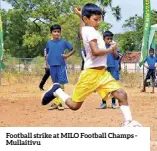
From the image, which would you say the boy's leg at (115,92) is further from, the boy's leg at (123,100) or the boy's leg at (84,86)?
the boy's leg at (84,86)

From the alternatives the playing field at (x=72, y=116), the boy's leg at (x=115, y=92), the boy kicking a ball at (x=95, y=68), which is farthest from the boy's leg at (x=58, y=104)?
the boy's leg at (x=115, y=92)

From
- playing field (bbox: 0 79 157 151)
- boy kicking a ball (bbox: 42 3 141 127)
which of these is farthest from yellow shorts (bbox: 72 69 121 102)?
playing field (bbox: 0 79 157 151)

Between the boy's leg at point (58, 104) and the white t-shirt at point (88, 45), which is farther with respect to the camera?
the boy's leg at point (58, 104)

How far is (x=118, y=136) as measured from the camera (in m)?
4.54

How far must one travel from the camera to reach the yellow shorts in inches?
249

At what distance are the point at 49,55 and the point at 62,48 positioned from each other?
0.35 m

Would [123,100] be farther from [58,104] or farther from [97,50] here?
[58,104]

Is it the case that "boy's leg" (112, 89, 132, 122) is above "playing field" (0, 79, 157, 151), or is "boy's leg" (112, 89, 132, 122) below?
above

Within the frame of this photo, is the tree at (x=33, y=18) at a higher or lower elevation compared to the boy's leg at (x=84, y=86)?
higher

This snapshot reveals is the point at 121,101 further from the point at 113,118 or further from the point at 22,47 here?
the point at 22,47

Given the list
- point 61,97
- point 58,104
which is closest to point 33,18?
point 58,104

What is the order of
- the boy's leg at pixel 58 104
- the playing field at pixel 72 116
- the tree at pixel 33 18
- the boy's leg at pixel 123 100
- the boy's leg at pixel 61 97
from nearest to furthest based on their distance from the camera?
the boy's leg at pixel 123 100 → the boy's leg at pixel 61 97 → the playing field at pixel 72 116 → the boy's leg at pixel 58 104 → the tree at pixel 33 18

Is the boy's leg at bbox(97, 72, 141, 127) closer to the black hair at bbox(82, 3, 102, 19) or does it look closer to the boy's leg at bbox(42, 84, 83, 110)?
the boy's leg at bbox(42, 84, 83, 110)

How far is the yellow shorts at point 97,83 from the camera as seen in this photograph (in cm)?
633
